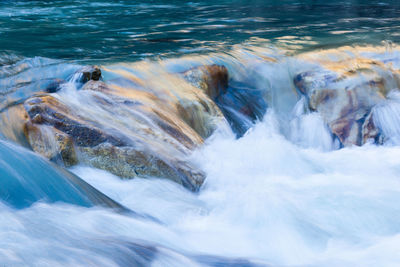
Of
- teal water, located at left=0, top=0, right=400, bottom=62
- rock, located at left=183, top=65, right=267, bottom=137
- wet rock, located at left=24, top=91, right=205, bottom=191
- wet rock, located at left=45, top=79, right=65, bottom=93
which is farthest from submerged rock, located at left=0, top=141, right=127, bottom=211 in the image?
teal water, located at left=0, top=0, right=400, bottom=62

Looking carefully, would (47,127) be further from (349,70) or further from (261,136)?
(349,70)

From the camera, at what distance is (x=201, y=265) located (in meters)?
3.15

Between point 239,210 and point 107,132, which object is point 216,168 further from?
point 107,132

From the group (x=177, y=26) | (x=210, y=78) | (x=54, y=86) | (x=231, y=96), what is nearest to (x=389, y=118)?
(x=231, y=96)

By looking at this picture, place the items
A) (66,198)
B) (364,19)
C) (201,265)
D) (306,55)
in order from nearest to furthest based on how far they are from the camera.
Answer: (201,265) < (66,198) < (306,55) < (364,19)

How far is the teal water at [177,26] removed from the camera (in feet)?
23.8

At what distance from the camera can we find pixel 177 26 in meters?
9.58

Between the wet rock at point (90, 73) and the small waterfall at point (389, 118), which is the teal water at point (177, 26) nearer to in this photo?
the wet rock at point (90, 73)

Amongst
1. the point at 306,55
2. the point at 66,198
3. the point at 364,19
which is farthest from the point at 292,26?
the point at 66,198

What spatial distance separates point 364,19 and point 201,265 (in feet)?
27.5

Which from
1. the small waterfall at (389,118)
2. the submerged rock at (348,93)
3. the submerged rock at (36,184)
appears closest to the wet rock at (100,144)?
the submerged rock at (36,184)

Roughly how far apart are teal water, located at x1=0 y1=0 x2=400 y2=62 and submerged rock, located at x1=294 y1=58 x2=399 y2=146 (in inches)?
32.1

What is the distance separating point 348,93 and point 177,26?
403 centimetres

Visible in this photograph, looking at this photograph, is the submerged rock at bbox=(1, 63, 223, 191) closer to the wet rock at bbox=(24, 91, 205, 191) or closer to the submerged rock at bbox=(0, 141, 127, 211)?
the wet rock at bbox=(24, 91, 205, 191)
